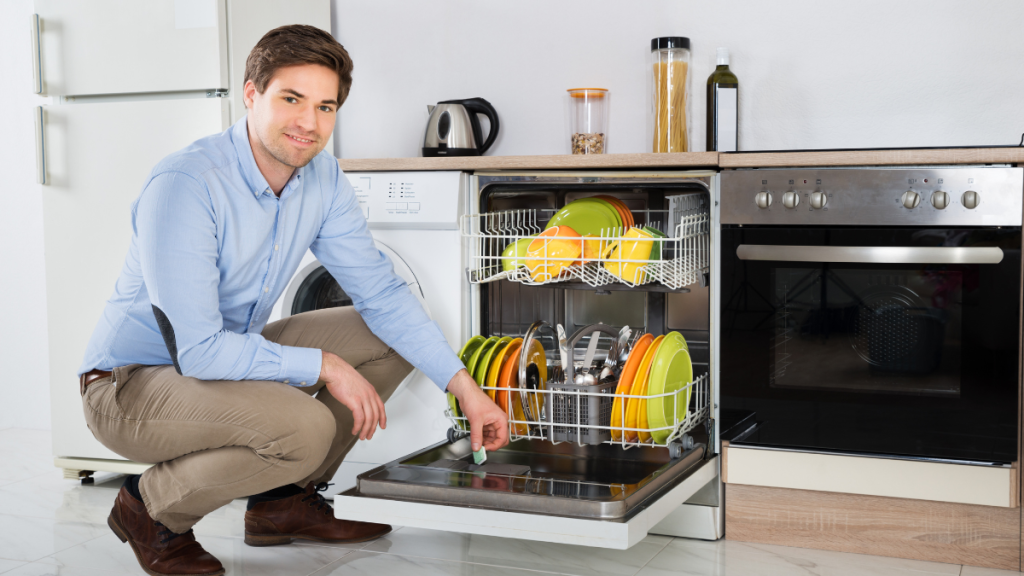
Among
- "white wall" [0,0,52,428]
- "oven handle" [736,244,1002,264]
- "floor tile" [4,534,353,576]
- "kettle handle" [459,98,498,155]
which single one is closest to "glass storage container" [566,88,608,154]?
"kettle handle" [459,98,498,155]

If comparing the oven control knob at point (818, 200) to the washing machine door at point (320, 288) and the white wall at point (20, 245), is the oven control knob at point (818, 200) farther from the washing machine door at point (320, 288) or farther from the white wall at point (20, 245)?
the white wall at point (20, 245)

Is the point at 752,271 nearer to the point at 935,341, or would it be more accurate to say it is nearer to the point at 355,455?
the point at 935,341

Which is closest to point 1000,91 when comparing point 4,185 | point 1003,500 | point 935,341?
point 935,341

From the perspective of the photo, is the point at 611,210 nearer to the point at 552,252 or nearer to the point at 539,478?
the point at 552,252

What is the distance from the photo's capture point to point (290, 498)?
205 cm


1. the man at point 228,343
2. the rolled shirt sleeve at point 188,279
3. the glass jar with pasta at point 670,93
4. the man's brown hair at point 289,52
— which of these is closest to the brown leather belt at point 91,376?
the man at point 228,343

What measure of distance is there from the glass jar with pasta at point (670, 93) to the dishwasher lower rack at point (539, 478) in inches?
34.5

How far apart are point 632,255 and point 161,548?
1134 mm

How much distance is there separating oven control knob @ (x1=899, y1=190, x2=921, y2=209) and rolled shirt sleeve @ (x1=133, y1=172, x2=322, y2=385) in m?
1.31

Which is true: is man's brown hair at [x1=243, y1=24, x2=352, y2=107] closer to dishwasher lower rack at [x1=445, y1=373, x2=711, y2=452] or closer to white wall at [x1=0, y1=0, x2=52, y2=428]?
dishwasher lower rack at [x1=445, y1=373, x2=711, y2=452]

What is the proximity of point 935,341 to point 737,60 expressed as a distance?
0.99 meters

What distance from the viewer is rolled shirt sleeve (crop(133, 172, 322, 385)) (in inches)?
62.9

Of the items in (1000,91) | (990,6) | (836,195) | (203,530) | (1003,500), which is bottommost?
(203,530)

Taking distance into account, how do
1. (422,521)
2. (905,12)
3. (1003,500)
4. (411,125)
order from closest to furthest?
(422,521) → (1003,500) → (905,12) → (411,125)
